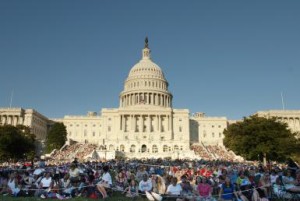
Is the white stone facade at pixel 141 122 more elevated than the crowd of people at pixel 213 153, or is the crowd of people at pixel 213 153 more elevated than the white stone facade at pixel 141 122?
the white stone facade at pixel 141 122

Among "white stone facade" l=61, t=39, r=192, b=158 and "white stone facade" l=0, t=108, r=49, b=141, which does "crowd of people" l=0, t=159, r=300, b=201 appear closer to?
"white stone facade" l=61, t=39, r=192, b=158

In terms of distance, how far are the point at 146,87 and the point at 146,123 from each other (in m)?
20.6

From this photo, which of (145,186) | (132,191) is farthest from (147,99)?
(145,186)

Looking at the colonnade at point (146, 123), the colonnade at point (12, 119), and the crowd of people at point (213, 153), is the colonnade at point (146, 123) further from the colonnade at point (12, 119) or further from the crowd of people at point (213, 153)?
the colonnade at point (12, 119)

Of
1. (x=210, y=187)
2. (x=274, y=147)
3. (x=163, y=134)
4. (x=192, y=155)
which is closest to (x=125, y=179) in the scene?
(x=210, y=187)

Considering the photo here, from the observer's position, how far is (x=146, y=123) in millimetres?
108312

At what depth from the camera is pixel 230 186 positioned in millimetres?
14914

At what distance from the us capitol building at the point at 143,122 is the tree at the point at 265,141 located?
34629mm

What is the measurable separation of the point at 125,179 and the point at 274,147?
1526 inches

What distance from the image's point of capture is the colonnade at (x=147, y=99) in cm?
12224

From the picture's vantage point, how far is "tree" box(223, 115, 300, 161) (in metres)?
51.6

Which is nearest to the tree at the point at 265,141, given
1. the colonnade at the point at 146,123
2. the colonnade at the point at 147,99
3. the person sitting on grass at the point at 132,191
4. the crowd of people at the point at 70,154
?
the crowd of people at the point at 70,154

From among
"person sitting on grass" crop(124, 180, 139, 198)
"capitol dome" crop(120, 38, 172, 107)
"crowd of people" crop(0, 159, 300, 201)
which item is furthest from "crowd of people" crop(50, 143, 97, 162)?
"person sitting on grass" crop(124, 180, 139, 198)

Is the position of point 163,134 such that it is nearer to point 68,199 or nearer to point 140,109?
point 140,109
